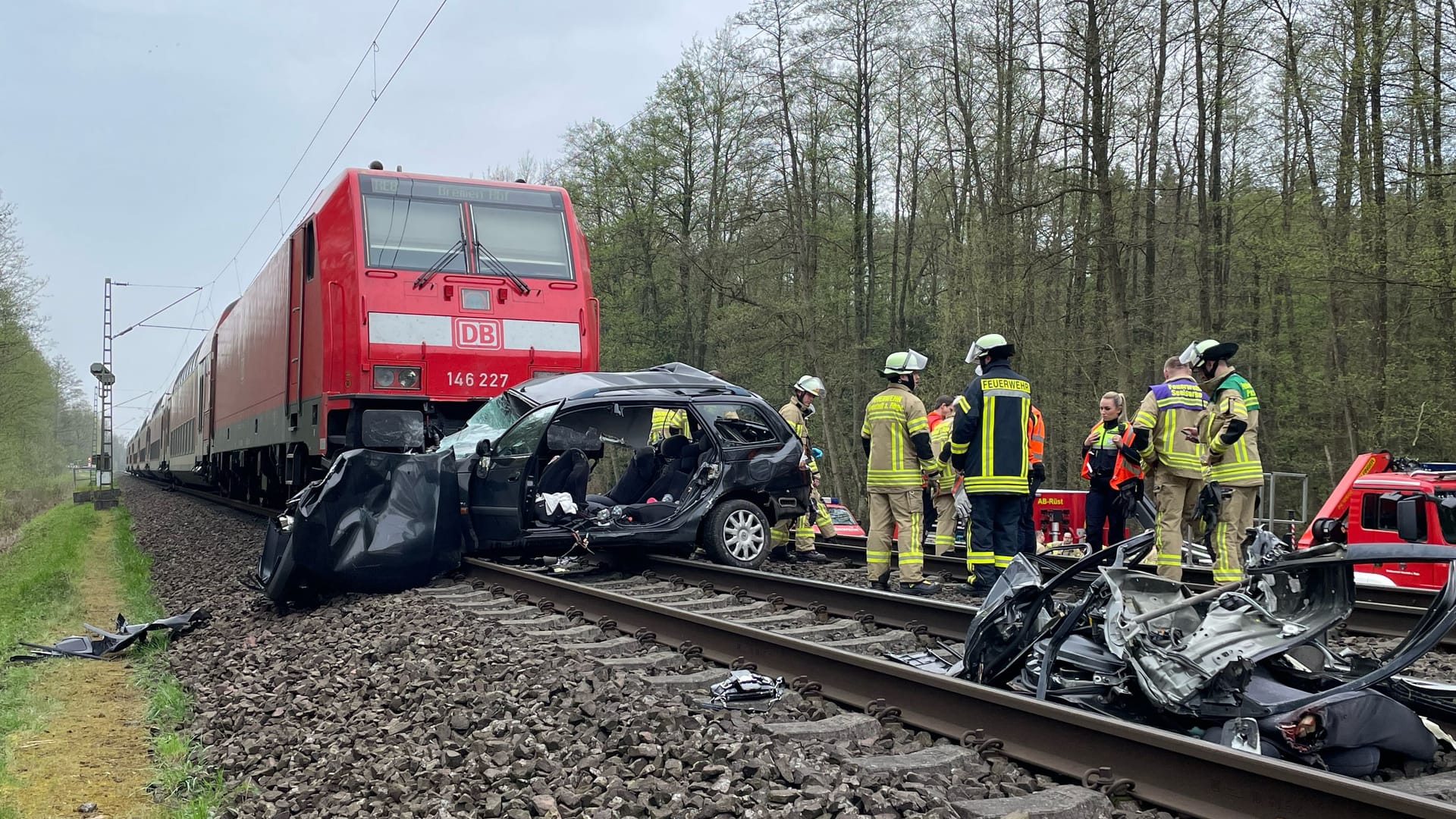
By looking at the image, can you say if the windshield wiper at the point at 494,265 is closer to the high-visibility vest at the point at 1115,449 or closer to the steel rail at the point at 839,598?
the steel rail at the point at 839,598

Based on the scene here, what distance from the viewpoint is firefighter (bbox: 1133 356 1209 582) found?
326 inches

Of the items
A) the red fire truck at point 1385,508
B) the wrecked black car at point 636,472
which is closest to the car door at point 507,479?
the wrecked black car at point 636,472

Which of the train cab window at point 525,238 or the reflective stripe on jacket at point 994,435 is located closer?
the reflective stripe on jacket at point 994,435

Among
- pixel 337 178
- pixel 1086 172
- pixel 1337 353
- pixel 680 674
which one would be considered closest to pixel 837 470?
pixel 1086 172

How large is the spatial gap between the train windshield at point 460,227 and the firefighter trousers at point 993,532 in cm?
559

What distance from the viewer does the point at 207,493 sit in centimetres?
2947

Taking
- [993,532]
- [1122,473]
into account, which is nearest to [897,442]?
[993,532]

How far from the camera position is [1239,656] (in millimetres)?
3805

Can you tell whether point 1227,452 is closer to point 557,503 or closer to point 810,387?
point 810,387

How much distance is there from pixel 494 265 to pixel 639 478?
2852mm

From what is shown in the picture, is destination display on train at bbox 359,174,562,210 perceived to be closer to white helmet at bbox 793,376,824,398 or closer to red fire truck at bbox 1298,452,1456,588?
white helmet at bbox 793,376,824,398

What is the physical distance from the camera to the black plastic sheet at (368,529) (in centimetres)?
851

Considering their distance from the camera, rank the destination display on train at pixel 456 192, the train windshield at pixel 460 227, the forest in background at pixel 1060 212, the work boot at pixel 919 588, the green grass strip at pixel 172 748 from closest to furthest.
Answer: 1. the green grass strip at pixel 172 748
2. the work boot at pixel 919 588
3. the train windshield at pixel 460 227
4. the destination display on train at pixel 456 192
5. the forest in background at pixel 1060 212

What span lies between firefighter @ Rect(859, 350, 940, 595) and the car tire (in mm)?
1203
